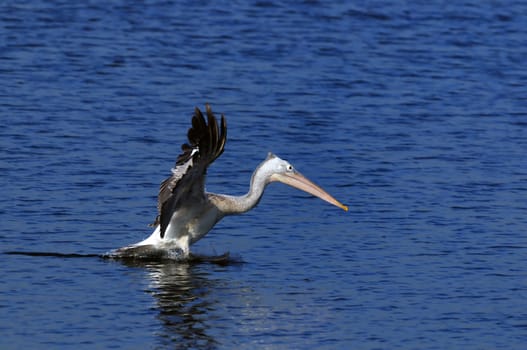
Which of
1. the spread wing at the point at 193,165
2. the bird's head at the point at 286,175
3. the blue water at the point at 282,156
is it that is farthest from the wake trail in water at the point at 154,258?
the bird's head at the point at 286,175

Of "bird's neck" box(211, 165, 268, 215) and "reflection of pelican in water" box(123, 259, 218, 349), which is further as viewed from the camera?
"bird's neck" box(211, 165, 268, 215)

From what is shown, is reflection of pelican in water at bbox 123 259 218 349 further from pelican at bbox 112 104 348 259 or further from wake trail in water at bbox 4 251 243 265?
pelican at bbox 112 104 348 259

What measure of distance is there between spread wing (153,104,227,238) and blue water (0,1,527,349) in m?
0.55

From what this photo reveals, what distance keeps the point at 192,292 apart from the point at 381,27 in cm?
1304

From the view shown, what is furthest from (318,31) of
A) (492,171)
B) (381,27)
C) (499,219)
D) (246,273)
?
(246,273)

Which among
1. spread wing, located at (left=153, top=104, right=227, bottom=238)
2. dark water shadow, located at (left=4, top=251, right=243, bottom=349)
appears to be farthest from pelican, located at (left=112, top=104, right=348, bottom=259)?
dark water shadow, located at (left=4, top=251, right=243, bottom=349)

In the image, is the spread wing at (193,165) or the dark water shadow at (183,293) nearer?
the dark water shadow at (183,293)

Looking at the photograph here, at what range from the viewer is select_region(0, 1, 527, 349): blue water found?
9.45 m

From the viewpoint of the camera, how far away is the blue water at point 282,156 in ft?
31.0

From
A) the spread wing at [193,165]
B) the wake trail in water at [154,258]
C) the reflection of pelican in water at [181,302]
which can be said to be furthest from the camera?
the wake trail in water at [154,258]

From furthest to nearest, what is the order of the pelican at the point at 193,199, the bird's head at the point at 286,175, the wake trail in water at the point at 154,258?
the bird's head at the point at 286,175 < the wake trail in water at the point at 154,258 < the pelican at the point at 193,199

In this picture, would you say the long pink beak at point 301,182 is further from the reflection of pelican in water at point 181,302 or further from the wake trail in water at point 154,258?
the reflection of pelican in water at point 181,302

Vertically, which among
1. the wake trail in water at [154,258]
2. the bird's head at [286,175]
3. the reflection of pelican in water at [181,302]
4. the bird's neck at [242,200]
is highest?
the bird's head at [286,175]

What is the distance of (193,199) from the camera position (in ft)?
36.5
